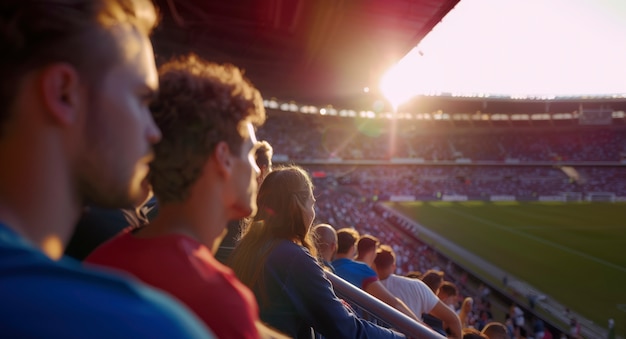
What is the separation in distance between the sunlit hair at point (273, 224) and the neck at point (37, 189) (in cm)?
147

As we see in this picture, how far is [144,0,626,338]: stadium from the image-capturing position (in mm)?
14738

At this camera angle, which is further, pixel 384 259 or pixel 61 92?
pixel 384 259

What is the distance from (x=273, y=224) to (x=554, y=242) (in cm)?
2485

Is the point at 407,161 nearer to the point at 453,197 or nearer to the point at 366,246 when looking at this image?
the point at 453,197

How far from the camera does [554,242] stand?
76.5 ft

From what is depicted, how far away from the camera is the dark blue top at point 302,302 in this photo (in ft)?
6.52

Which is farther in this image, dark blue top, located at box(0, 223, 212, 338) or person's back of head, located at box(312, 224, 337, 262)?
person's back of head, located at box(312, 224, 337, 262)

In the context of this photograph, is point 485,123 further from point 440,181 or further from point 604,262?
point 604,262

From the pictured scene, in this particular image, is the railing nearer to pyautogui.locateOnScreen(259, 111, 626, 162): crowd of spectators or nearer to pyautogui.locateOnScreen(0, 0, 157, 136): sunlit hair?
pyautogui.locateOnScreen(0, 0, 157, 136): sunlit hair

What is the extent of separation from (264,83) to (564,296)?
18576 mm

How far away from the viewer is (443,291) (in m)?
6.02

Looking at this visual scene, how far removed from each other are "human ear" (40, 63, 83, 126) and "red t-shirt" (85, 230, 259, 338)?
1.42ft

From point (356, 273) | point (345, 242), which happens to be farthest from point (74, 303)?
point (345, 242)

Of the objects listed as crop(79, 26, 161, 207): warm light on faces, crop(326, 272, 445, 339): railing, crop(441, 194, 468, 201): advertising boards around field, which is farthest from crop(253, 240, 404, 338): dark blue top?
crop(441, 194, 468, 201): advertising boards around field
